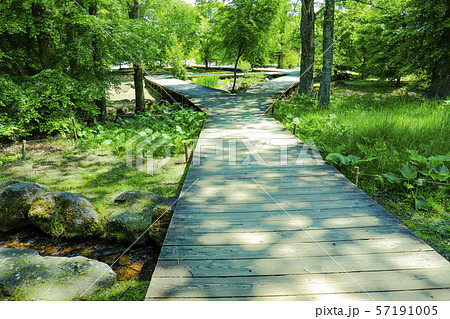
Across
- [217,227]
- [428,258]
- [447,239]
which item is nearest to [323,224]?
[428,258]

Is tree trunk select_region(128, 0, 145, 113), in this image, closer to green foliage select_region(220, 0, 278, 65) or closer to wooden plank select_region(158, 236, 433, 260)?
green foliage select_region(220, 0, 278, 65)

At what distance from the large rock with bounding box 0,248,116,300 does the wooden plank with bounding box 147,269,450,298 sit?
3.95 ft

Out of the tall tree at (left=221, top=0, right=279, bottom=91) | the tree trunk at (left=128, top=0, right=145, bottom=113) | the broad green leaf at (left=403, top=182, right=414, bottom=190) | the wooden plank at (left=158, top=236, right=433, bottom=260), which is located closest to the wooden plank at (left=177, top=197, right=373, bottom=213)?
the wooden plank at (left=158, top=236, right=433, bottom=260)

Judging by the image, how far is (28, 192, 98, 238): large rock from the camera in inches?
158

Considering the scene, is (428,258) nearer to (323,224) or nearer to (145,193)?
(323,224)

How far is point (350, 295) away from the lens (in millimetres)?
1910

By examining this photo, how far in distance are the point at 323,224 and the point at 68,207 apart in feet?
12.0

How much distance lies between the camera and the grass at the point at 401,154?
344cm

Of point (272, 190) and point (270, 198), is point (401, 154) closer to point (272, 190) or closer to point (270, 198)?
point (272, 190)

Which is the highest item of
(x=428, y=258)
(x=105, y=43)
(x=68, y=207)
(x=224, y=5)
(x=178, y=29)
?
(x=224, y=5)

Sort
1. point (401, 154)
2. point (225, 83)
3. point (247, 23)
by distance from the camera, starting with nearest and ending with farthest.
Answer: point (401, 154)
point (247, 23)
point (225, 83)

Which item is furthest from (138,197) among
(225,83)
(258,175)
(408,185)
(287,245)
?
(225,83)

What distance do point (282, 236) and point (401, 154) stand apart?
3357 millimetres

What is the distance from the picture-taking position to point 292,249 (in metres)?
2.41
